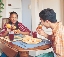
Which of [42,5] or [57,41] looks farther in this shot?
[42,5]

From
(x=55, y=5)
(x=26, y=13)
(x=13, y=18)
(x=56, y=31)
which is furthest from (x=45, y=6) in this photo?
(x=56, y=31)

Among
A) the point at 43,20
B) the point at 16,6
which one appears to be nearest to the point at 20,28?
the point at 43,20

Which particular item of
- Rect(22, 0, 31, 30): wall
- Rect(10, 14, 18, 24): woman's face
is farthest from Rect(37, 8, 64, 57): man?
Rect(22, 0, 31, 30): wall

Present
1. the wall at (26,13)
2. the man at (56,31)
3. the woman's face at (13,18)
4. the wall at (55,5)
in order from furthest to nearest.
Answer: the wall at (26,13) < the wall at (55,5) < the woman's face at (13,18) < the man at (56,31)

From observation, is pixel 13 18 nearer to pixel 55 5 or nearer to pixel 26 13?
pixel 55 5

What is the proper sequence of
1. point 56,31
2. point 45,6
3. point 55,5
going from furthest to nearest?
point 45,6, point 55,5, point 56,31

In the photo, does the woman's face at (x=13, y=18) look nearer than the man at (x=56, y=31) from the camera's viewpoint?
No

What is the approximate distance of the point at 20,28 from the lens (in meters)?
3.15

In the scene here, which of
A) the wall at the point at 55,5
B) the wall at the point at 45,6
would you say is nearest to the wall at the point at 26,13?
the wall at the point at 45,6

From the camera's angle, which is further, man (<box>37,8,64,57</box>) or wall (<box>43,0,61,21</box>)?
wall (<box>43,0,61,21</box>)

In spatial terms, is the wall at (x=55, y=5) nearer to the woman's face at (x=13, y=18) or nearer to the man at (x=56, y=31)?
the woman's face at (x=13, y=18)

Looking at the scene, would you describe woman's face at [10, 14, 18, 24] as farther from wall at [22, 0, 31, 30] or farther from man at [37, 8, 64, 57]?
wall at [22, 0, 31, 30]

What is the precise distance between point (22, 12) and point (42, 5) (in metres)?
1.18

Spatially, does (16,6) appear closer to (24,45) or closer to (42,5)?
(42,5)
